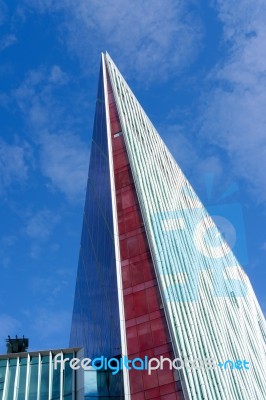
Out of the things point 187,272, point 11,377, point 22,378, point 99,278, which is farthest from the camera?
point 99,278

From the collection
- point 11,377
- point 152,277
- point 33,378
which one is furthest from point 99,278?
point 152,277

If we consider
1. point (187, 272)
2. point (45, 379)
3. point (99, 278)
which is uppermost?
point (99, 278)

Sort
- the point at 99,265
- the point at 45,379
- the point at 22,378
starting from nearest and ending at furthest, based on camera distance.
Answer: the point at 45,379 → the point at 22,378 → the point at 99,265

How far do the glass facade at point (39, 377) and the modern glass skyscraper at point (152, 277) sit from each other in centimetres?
360

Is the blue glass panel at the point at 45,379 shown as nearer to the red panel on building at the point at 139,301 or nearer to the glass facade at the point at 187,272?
the red panel on building at the point at 139,301

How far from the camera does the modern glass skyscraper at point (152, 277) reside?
33.0 meters

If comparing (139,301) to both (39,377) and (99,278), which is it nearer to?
(39,377)

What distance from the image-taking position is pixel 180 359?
1249 inches

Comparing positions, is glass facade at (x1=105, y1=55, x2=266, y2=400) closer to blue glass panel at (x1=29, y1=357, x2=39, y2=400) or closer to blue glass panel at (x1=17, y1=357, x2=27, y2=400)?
blue glass panel at (x1=29, y1=357, x2=39, y2=400)

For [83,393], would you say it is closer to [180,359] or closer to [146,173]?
[180,359]

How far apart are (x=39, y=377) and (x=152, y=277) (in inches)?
511

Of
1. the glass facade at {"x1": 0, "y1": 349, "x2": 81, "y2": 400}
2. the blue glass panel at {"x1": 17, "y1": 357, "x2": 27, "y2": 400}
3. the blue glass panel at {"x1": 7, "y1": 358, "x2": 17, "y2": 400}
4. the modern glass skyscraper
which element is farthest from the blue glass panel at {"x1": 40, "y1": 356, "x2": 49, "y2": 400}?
the modern glass skyscraper

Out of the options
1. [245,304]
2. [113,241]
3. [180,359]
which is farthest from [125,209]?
[245,304]

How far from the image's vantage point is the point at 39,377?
40.0 m
